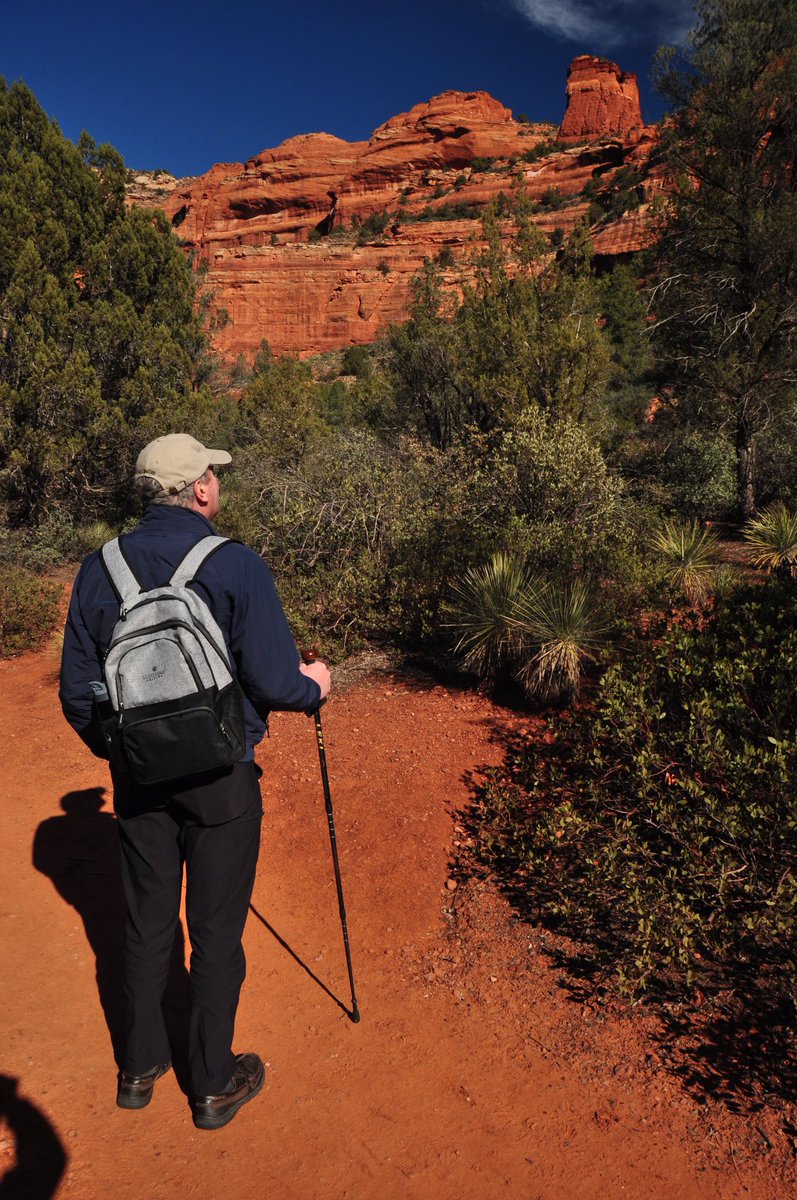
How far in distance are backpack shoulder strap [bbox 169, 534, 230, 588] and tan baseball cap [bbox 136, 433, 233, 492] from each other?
0.70 feet

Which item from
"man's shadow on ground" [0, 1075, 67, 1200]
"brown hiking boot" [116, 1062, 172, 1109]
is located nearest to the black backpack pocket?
"brown hiking boot" [116, 1062, 172, 1109]

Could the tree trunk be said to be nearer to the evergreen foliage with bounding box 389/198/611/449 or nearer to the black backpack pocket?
the evergreen foliage with bounding box 389/198/611/449

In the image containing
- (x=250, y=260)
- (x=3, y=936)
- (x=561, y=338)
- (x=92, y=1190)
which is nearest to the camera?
(x=92, y=1190)

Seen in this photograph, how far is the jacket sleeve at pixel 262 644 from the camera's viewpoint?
2.11 metres

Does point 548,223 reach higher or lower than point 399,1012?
higher

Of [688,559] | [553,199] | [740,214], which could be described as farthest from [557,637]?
[553,199]

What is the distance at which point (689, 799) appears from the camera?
3520 mm

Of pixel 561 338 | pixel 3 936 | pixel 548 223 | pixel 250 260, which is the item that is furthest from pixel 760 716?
pixel 250 260

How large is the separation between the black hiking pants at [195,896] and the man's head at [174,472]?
90cm

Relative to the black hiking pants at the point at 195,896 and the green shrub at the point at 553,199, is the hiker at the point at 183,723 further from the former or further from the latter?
the green shrub at the point at 553,199

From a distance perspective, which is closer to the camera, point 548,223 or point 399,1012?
point 399,1012

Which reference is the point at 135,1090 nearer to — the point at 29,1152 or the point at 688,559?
the point at 29,1152

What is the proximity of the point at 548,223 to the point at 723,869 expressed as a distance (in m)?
65.0

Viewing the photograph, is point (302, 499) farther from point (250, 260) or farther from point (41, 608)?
point (250, 260)
